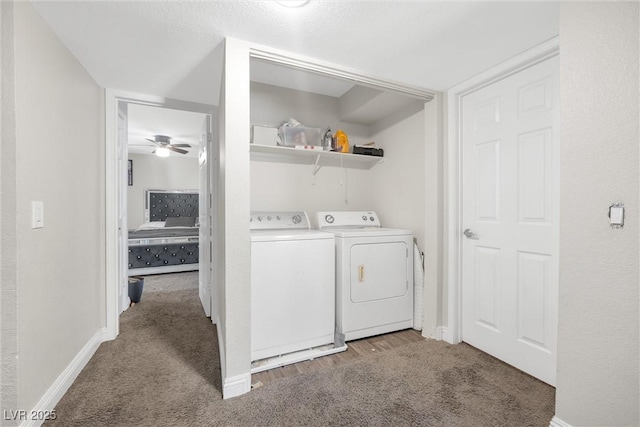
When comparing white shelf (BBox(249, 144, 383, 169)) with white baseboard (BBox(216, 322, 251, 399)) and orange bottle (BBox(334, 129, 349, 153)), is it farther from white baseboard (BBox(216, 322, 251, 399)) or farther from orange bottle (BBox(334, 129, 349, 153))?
white baseboard (BBox(216, 322, 251, 399))

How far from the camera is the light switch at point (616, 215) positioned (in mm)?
1042

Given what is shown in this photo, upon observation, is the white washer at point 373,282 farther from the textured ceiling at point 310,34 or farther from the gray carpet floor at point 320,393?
the textured ceiling at point 310,34

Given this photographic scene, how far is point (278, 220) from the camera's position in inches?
102

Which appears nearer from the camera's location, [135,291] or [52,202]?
[52,202]

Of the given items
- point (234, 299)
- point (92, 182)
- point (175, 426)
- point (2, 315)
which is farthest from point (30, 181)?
point (175, 426)

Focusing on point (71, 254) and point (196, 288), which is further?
point (196, 288)

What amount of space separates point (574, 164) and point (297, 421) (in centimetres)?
177

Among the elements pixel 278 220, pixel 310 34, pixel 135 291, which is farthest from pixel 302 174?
pixel 135 291

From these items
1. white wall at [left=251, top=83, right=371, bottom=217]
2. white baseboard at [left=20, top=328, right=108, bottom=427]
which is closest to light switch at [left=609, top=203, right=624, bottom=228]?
white wall at [left=251, top=83, right=371, bottom=217]

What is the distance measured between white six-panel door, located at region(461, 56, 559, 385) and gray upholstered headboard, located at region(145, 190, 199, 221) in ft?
19.4

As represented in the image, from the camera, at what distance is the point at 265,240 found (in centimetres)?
194

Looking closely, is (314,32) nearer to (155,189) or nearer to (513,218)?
(513,218)

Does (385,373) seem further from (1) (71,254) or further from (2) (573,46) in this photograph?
(1) (71,254)

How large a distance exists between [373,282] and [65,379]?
2129 millimetres
